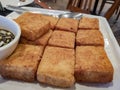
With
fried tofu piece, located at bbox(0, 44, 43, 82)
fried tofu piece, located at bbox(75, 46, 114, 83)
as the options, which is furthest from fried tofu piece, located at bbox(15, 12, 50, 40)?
fried tofu piece, located at bbox(75, 46, 114, 83)

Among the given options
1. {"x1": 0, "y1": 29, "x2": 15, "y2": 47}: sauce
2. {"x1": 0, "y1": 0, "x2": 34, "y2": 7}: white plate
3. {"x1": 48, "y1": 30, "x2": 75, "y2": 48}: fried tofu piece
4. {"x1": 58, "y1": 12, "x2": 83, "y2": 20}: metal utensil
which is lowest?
{"x1": 0, "y1": 0, "x2": 34, "y2": 7}: white plate

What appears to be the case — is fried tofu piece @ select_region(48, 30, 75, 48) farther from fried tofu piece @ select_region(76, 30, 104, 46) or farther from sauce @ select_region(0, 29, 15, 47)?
sauce @ select_region(0, 29, 15, 47)

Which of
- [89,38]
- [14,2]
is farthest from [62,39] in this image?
[14,2]

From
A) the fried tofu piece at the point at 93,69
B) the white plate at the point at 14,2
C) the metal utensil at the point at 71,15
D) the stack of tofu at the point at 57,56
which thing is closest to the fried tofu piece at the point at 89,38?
the stack of tofu at the point at 57,56

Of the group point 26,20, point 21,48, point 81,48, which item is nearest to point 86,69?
point 81,48

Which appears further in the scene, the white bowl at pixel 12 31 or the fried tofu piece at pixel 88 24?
the fried tofu piece at pixel 88 24

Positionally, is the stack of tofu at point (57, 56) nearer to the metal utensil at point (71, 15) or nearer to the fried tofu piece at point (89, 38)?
the fried tofu piece at point (89, 38)
